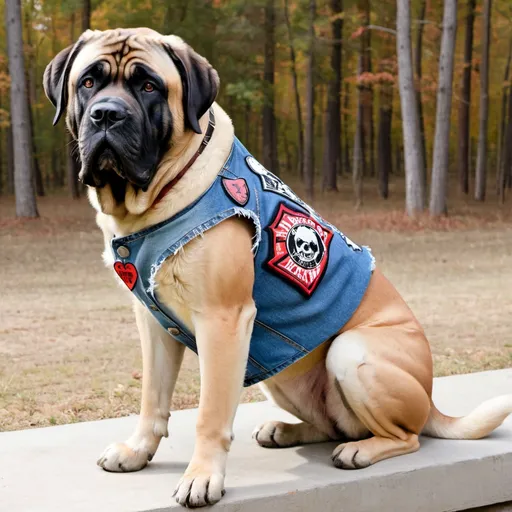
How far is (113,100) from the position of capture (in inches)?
111

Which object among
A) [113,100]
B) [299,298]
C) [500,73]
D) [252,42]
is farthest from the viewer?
[500,73]

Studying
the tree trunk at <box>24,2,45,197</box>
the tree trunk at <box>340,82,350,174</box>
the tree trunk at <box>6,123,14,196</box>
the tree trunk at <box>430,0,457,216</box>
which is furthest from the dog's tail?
the tree trunk at <box>340,82,350,174</box>

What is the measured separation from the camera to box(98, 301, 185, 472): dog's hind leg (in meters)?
3.40

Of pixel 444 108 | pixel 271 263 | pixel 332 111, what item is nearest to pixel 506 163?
pixel 332 111

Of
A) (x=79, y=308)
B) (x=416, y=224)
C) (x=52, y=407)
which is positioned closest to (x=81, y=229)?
(x=416, y=224)

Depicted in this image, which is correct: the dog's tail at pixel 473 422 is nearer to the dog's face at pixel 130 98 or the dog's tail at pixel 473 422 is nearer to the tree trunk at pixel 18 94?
A: the dog's face at pixel 130 98

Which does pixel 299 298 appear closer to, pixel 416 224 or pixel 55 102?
pixel 55 102

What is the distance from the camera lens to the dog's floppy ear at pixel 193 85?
297cm

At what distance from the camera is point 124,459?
11.4 feet

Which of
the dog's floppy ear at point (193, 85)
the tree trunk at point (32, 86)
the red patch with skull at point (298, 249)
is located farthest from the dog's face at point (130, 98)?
the tree trunk at point (32, 86)

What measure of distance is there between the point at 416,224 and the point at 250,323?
15139mm

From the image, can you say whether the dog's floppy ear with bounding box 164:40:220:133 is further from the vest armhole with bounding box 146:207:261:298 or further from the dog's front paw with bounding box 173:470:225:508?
the dog's front paw with bounding box 173:470:225:508

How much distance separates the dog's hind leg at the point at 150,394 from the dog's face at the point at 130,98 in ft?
2.21

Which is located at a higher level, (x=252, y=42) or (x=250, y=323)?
(x=250, y=323)
